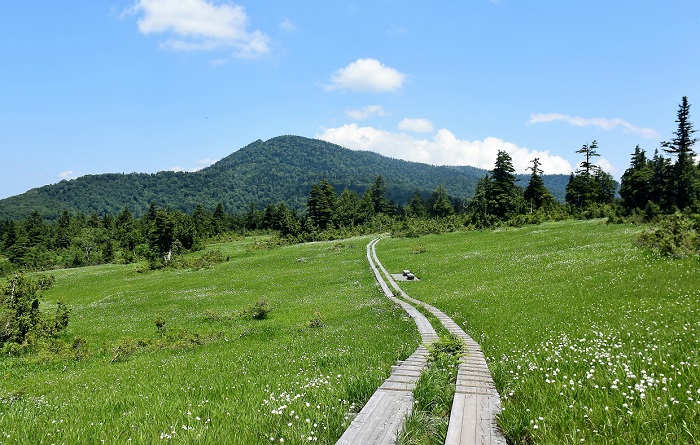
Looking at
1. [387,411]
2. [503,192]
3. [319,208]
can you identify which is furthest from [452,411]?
[319,208]

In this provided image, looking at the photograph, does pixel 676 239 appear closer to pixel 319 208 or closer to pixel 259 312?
pixel 259 312

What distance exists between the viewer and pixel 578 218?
7244cm

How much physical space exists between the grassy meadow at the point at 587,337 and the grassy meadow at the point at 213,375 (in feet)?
9.12

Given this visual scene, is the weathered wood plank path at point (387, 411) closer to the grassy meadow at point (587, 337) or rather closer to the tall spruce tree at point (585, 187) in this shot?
the grassy meadow at point (587, 337)

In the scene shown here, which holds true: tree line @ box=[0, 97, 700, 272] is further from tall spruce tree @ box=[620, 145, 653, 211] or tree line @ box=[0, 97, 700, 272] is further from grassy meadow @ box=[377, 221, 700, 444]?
grassy meadow @ box=[377, 221, 700, 444]

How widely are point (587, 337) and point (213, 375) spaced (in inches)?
442

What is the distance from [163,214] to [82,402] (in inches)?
3335

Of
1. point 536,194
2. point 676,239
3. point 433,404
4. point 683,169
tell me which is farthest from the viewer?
point 536,194

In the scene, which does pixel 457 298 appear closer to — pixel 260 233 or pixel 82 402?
pixel 82 402

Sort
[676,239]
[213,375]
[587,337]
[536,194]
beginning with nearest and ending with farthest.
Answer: [213,375], [587,337], [676,239], [536,194]

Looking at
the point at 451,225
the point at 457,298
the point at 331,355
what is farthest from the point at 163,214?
the point at 331,355

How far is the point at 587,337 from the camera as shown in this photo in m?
11.1

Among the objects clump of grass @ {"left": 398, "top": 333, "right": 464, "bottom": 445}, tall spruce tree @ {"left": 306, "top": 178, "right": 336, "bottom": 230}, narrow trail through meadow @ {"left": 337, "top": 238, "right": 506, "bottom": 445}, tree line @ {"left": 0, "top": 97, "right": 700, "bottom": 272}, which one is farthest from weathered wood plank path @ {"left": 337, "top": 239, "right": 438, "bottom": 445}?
tall spruce tree @ {"left": 306, "top": 178, "right": 336, "bottom": 230}

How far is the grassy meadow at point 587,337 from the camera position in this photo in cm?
462
